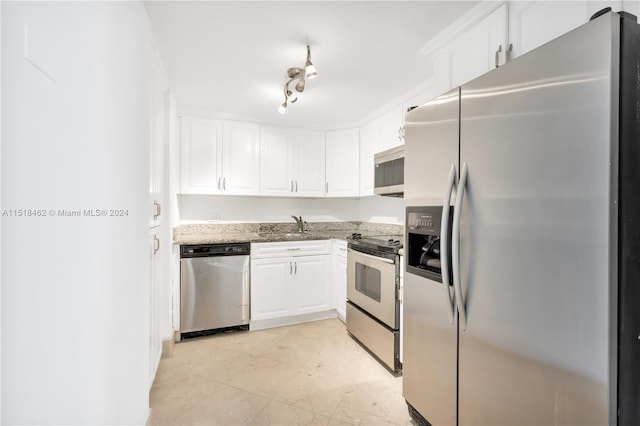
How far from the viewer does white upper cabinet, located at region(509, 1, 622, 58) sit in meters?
1.11

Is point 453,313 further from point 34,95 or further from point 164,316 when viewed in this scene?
point 164,316

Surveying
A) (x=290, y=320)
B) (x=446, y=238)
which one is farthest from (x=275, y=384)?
(x=446, y=238)

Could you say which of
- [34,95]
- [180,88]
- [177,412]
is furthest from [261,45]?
[177,412]

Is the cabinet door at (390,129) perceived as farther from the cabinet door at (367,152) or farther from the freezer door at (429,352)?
the freezer door at (429,352)

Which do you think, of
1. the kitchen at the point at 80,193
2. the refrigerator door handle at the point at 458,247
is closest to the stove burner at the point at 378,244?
the refrigerator door handle at the point at 458,247

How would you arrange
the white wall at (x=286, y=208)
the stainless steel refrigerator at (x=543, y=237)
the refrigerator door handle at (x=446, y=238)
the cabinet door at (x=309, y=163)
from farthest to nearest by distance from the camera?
the cabinet door at (x=309, y=163) → the white wall at (x=286, y=208) → the refrigerator door handle at (x=446, y=238) → the stainless steel refrigerator at (x=543, y=237)

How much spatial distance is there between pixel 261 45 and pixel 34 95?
52.5 inches

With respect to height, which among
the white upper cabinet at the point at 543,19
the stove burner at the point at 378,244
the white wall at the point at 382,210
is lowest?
the stove burner at the point at 378,244

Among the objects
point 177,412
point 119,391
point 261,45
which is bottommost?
point 177,412

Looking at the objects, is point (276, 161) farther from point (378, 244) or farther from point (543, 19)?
point (543, 19)

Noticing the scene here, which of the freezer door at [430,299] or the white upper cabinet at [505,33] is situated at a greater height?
the white upper cabinet at [505,33]

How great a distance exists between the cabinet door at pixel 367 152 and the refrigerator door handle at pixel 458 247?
201cm

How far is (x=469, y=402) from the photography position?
1207mm

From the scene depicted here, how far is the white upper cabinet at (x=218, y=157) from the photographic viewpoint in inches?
121
